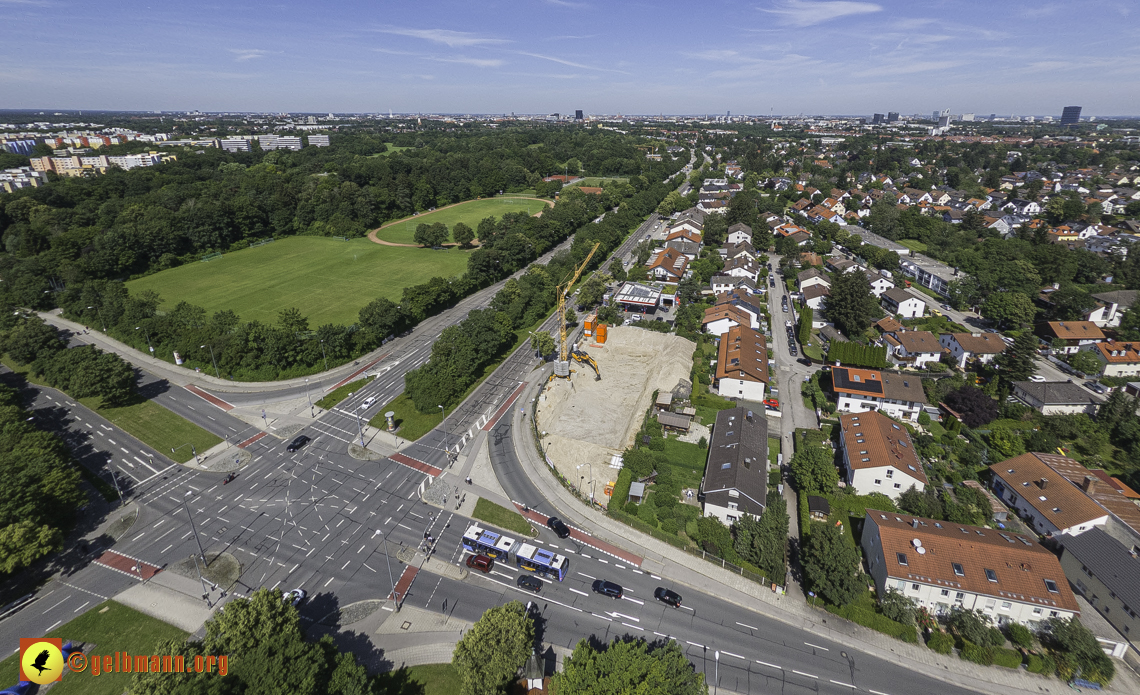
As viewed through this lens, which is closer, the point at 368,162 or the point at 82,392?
the point at 82,392

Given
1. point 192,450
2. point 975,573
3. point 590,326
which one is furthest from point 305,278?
point 975,573

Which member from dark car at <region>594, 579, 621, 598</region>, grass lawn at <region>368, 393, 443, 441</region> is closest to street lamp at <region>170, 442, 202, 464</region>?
grass lawn at <region>368, 393, 443, 441</region>

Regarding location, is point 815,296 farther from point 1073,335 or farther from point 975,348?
point 1073,335

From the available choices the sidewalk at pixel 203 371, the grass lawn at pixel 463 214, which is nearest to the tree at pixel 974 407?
the sidewalk at pixel 203 371

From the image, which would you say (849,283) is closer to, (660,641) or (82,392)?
(660,641)

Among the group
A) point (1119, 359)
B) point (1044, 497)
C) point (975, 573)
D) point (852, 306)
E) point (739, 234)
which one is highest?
point (739, 234)

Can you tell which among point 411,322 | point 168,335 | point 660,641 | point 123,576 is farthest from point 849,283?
point 168,335

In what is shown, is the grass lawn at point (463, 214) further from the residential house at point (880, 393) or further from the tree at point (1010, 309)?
the tree at point (1010, 309)
